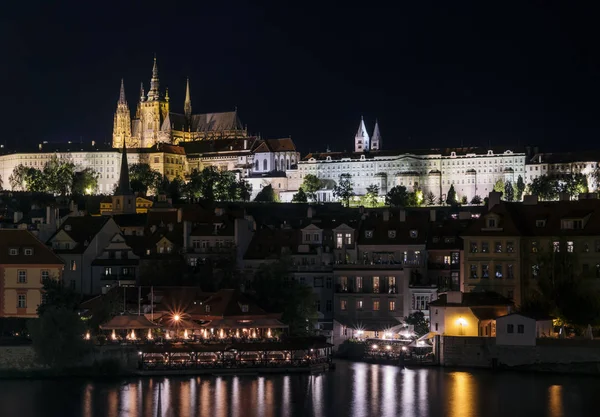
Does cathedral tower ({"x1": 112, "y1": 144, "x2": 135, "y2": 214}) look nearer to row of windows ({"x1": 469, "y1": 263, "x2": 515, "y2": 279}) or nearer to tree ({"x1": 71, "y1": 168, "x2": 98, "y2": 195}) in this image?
tree ({"x1": 71, "y1": 168, "x2": 98, "y2": 195})

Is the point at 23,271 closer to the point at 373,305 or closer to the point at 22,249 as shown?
the point at 22,249

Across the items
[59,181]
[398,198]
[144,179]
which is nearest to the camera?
[59,181]

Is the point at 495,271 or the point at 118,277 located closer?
the point at 495,271

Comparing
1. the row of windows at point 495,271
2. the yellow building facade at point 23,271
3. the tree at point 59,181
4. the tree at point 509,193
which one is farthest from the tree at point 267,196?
the row of windows at point 495,271

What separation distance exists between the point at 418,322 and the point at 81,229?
71.2ft

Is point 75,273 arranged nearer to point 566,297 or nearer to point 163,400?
point 163,400

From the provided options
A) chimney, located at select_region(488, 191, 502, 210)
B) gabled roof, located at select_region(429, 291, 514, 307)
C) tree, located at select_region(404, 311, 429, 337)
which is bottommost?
tree, located at select_region(404, 311, 429, 337)

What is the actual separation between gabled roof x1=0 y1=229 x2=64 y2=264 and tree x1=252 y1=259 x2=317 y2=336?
36.6ft

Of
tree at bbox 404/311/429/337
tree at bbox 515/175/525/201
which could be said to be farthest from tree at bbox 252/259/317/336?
tree at bbox 515/175/525/201

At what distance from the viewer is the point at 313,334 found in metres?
61.1

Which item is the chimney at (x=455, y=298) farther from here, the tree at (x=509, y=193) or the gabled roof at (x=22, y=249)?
the tree at (x=509, y=193)

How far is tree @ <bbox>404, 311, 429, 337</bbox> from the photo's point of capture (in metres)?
61.0

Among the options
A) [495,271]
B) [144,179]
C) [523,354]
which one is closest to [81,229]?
[495,271]

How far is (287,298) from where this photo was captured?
200ft
